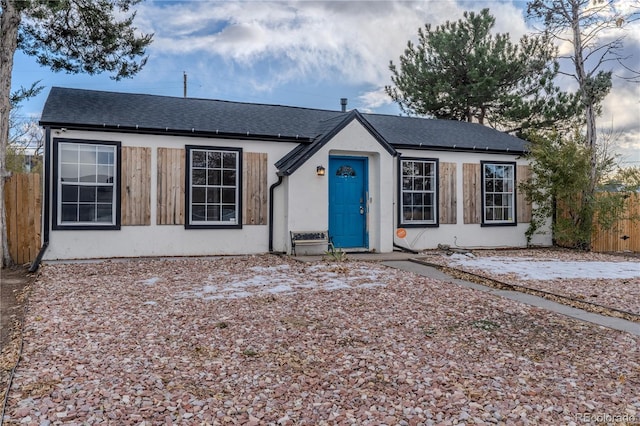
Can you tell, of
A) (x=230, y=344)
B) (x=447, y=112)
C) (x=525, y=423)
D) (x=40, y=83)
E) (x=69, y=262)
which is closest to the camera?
(x=525, y=423)

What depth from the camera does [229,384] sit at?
3049mm

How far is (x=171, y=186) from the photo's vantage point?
9.21m

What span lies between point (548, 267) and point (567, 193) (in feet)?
12.6

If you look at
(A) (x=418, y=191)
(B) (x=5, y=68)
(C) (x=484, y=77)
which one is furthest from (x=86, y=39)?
(C) (x=484, y=77)

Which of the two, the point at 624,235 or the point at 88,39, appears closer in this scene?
the point at 88,39

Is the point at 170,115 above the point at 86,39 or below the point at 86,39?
below

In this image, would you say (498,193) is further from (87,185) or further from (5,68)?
(5,68)

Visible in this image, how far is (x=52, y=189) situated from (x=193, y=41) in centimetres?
787

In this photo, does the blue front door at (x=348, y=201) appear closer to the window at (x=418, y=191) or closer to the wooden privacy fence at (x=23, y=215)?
the window at (x=418, y=191)

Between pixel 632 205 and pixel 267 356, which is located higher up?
pixel 632 205

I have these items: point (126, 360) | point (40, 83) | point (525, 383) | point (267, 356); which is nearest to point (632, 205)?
point (525, 383)

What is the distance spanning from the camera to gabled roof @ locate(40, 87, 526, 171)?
29.3 feet

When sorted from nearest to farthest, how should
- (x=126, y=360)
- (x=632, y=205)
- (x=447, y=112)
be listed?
(x=126, y=360) < (x=632, y=205) < (x=447, y=112)

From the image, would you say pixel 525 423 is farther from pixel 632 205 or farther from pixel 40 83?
pixel 632 205
